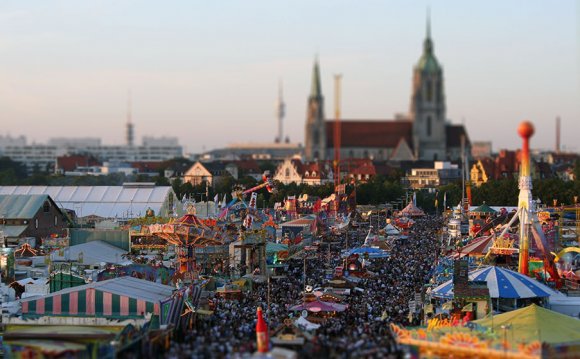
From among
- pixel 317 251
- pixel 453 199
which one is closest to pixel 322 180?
pixel 453 199

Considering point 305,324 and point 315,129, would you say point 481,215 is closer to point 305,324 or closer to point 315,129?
point 305,324

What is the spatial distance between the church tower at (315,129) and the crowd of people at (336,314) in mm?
120183

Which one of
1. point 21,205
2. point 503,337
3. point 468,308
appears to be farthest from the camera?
point 21,205

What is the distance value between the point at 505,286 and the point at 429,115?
148 meters

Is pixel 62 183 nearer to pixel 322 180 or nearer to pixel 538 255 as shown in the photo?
pixel 322 180

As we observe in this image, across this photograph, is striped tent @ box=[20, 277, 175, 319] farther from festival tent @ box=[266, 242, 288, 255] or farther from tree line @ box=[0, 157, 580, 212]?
tree line @ box=[0, 157, 580, 212]

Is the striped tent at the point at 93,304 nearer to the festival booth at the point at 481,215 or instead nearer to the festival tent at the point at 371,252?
the festival tent at the point at 371,252

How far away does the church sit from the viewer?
607ft

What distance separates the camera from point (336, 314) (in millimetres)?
39688

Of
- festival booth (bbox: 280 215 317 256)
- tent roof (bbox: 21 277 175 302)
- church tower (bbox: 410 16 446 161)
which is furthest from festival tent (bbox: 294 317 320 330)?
church tower (bbox: 410 16 446 161)

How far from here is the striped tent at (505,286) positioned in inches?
1515

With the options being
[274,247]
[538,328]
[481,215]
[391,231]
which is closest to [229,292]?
[274,247]

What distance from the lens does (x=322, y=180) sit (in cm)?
13238

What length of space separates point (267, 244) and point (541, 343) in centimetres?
2972
